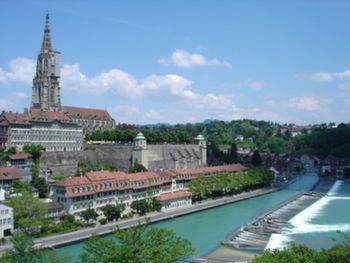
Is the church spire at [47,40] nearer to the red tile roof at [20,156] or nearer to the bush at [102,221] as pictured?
the red tile roof at [20,156]

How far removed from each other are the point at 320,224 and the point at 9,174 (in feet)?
70.6

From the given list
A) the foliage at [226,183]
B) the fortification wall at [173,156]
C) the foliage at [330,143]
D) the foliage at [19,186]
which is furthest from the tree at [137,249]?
the foliage at [330,143]

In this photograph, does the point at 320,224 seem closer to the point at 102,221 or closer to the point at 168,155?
the point at 102,221

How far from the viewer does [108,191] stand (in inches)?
1403

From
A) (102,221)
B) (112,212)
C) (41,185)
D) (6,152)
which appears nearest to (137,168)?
(6,152)

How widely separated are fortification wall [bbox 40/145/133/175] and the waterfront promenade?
10.4 metres

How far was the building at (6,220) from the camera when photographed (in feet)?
89.6

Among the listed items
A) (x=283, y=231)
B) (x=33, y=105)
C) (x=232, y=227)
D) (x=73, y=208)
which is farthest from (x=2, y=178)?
(x=33, y=105)

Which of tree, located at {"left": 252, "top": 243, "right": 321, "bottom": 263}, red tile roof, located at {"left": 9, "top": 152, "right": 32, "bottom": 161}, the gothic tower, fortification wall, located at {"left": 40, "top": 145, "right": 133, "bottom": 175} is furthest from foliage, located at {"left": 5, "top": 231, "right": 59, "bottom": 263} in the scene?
the gothic tower

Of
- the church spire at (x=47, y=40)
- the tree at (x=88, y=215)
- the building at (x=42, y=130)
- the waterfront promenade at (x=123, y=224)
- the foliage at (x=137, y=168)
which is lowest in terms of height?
the waterfront promenade at (x=123, y=224)

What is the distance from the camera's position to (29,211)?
94.1ft

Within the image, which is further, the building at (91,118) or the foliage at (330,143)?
the foliage at (330,143)

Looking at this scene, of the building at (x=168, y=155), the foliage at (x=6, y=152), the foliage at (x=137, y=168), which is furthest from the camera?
the building at (x=168, y=155)

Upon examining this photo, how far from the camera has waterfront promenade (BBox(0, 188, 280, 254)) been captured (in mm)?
26453
